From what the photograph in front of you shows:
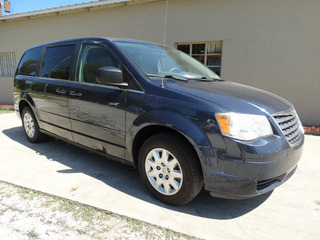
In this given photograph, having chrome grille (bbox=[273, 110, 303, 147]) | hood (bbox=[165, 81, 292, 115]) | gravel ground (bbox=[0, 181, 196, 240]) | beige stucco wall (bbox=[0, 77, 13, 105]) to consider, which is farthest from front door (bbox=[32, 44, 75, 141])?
beige stucco wall (bbox=[0, 77, 13, 105])

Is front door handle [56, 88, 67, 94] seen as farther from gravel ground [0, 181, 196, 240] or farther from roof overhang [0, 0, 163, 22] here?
roof overhang [0, 0, 163, 22]

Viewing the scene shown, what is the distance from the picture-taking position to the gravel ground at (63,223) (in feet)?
6.64

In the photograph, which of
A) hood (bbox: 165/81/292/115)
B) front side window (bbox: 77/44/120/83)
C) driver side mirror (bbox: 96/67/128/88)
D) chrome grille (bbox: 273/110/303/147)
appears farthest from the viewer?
front side window (bbox: 77/44/120/83)

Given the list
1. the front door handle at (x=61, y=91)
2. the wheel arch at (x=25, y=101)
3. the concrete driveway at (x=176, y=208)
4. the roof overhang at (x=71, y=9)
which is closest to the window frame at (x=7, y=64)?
the roof overhang at (x=71, y=9)

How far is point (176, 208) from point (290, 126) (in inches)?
57.5

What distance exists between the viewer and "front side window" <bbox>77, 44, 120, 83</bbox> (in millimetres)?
2953

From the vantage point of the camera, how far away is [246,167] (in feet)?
6.61

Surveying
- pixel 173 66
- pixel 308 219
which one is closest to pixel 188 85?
pixel 173 66

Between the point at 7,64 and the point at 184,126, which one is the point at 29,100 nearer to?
the point at 184,126

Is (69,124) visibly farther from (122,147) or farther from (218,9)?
(218,9)

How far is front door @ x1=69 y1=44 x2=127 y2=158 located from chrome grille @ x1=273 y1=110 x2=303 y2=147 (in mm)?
1645

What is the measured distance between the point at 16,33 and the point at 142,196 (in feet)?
37.2

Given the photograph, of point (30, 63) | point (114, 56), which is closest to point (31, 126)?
point (30, 63)

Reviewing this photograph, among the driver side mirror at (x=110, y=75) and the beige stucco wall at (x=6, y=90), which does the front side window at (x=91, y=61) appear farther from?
the beige stucco wall at (x=6, y=90)
